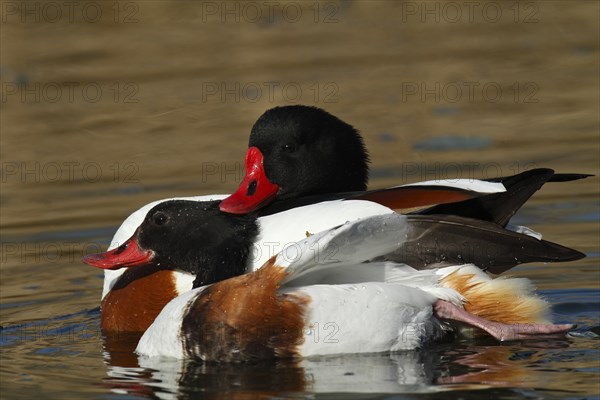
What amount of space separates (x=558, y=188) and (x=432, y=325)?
3.90 metres

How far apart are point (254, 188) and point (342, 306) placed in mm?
1485

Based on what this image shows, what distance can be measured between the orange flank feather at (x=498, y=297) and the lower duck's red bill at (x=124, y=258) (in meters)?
1.74

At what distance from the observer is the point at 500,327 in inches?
263

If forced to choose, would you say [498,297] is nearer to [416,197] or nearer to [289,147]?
[416,197]

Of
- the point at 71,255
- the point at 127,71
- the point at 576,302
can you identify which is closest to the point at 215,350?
the point at 576,302

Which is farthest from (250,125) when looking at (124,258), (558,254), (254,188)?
(558,254)

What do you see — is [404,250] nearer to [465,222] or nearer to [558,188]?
[465,222]

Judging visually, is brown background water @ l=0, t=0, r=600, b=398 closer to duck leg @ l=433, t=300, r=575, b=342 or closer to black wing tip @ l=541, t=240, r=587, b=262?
duck leg @ l=433, t=300, r=575, b=342

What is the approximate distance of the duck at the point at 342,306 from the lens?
21.1ft

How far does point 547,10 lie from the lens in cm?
1509

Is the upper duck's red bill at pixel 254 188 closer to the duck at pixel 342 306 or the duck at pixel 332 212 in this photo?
the duck at pixel 332 212

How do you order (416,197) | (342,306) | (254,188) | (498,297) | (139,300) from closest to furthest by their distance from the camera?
(342,306), (416,197), (498,297), (139,300), (254,188)

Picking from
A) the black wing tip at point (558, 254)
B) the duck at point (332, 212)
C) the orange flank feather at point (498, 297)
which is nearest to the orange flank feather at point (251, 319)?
the duck at point (332, 212)

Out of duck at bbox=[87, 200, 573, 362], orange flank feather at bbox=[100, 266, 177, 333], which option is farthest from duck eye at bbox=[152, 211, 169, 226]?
duck at bbox=[87, 200, 573, 362]
